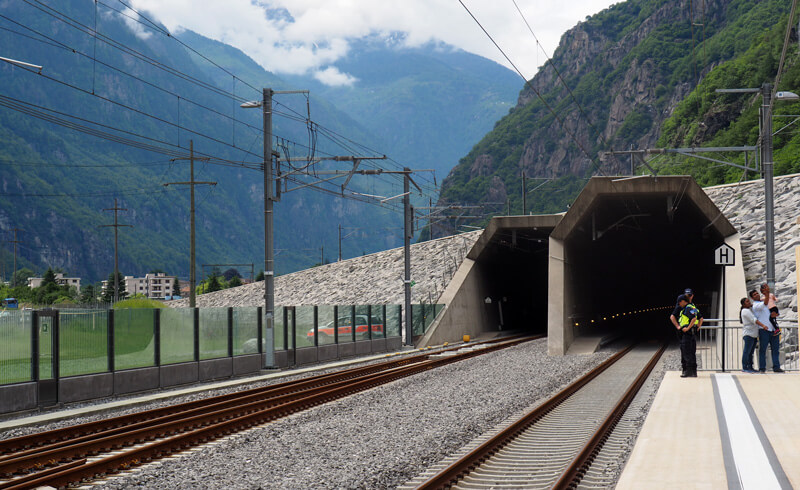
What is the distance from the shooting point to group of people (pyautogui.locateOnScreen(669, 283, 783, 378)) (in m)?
17.9

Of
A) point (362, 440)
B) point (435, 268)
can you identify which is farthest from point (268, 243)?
point (435, 268)

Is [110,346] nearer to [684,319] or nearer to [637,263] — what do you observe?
[684,319]

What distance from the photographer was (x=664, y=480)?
27.5 ft

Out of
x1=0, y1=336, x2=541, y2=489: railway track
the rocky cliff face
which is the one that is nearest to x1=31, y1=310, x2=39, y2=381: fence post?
x1=0, y1=336, x2=541, y2=489: railway track

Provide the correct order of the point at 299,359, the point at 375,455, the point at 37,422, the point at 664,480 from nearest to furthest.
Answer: the point at 664,480
the point at 375,455
the point at 37,422
the point at 299,359

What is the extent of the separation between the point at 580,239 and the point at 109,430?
27.8 meters

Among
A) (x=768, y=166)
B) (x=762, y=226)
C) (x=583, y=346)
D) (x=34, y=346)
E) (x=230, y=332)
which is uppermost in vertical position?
(x=768, y=166)

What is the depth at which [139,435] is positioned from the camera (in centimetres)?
1327

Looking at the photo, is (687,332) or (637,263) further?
(637,263)

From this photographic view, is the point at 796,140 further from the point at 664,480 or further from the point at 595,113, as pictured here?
the point at 595,113

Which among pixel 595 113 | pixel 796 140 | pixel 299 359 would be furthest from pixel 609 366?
pixel 595 113

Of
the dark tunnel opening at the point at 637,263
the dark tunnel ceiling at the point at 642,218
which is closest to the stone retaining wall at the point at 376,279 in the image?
the dark tunnel opening at the point at 637,263

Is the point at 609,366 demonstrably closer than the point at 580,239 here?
Yes

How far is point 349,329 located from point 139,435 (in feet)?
69.0
